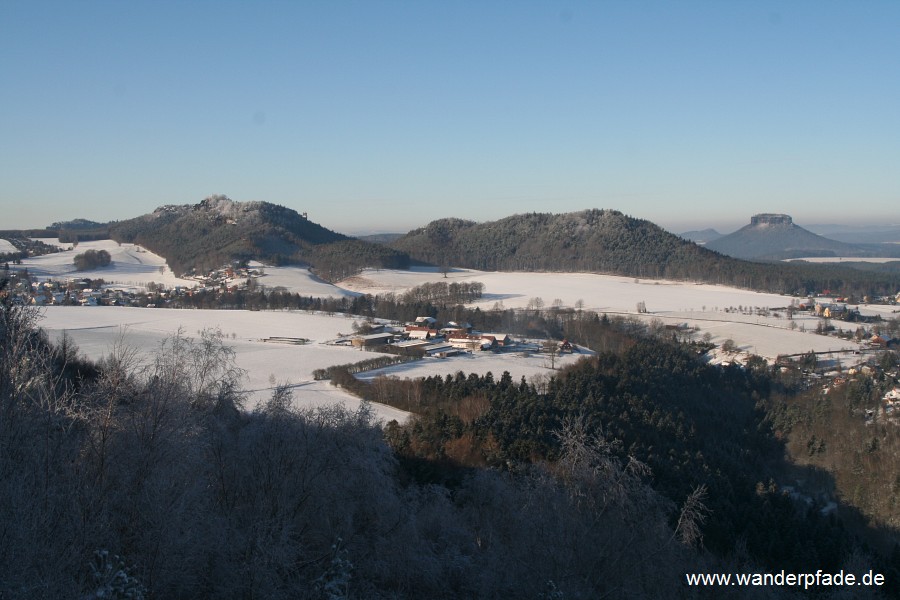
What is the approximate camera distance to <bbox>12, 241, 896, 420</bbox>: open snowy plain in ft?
93.7

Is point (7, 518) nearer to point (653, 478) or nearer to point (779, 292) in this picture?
point (653, 478)

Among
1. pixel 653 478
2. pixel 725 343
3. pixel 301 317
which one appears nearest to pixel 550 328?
pixel 725 343

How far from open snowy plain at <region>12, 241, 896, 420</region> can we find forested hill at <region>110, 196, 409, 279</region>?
3771 mm

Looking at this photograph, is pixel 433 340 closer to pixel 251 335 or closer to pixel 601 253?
pixel 251 335

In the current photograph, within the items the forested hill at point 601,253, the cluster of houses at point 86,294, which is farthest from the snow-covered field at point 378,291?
the forested hill at point 601,253

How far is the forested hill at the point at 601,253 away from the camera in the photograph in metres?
72.6

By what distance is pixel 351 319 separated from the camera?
4400 centimetres

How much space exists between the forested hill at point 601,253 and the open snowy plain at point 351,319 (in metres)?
6.00

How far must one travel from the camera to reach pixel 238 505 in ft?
28.8

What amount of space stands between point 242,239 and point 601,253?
45372 millimetres

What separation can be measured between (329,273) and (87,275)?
78.1 ft

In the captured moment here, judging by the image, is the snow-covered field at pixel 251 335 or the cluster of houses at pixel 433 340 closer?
the snow-covered field at pixel 251 335

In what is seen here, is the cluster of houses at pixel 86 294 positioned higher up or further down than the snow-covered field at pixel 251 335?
higher up

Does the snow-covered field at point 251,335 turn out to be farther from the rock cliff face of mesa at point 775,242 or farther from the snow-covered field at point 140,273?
the rock cliff face of mesa at point 775,242
